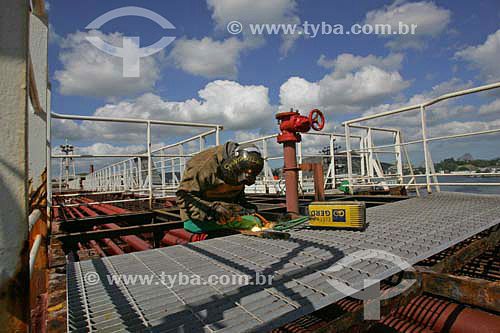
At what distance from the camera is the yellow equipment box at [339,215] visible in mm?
2977

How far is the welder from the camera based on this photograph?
3412mm

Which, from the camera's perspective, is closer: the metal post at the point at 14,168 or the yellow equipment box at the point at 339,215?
the metal post at the point at 14,168

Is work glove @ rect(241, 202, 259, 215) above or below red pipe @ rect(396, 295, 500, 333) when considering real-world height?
above

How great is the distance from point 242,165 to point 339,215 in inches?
50.5

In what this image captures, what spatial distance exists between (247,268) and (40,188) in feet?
6.26

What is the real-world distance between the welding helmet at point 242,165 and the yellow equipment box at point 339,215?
32.9 inches

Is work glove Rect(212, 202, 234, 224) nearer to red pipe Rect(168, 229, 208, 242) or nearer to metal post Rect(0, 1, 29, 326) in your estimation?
red pipe Rect(168, 229, 208, 242)

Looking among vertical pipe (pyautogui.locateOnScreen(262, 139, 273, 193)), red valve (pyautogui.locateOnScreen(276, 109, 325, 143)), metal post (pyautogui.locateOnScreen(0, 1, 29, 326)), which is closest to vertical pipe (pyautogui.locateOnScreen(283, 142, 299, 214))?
red valve (pyautogui.locateOnScreen(276, 109, 325, 143))

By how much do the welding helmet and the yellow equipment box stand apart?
835 millimetres

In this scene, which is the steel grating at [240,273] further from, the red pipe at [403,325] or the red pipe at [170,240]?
the red pipe at [170,240]

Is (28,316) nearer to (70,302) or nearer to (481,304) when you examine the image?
(70,302)

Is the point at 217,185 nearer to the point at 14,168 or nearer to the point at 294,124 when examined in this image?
the point at 294,124

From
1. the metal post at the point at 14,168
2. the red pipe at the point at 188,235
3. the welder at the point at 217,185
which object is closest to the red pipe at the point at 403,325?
the welder at the point at 217,185

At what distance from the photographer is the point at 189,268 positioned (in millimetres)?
2086
